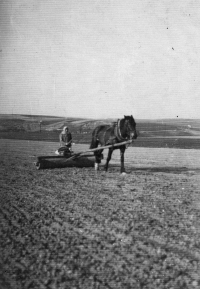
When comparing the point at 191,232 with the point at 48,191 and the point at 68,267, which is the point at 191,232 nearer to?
the point at 68,267

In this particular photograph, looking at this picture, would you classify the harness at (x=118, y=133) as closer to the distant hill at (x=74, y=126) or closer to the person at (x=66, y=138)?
the person at (x=66, y=138)

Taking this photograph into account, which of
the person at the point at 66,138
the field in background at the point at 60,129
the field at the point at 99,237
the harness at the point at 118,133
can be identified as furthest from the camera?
the field in background at the point at 60,129

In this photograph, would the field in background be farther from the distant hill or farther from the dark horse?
the dark horse

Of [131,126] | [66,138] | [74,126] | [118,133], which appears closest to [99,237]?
[131,126]

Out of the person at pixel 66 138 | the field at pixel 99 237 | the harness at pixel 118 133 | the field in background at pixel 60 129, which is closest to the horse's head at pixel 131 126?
the harness at pixel 118 133

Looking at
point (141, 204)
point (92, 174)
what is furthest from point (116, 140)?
point (141, 204)

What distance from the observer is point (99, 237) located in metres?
4.17

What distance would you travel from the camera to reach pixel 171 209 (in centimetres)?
562

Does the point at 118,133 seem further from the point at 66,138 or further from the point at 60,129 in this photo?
the point at 60,129

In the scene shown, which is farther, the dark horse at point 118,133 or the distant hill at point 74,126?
the distant hill at point 74,126

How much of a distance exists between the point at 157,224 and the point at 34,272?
2.20 meters

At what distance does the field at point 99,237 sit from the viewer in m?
3.24

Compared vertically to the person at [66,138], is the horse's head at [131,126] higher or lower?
higher

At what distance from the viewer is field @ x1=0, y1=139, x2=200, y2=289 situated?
3.24 metres
